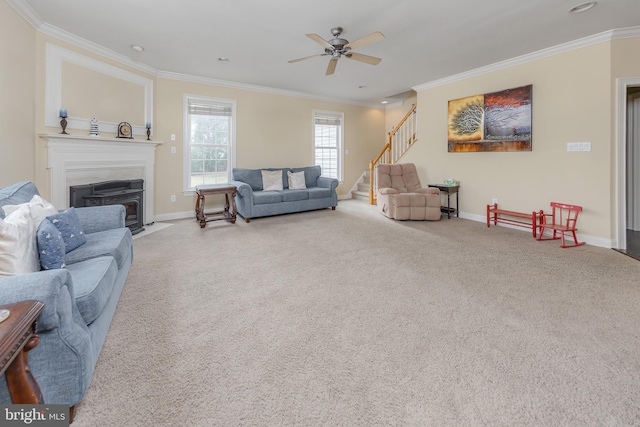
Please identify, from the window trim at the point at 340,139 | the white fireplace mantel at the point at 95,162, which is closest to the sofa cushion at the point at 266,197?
the white fireplace mantel at the point at 95,162

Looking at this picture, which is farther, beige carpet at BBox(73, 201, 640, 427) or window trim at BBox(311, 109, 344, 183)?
window trim at BBox(311, 109, 344, 183)

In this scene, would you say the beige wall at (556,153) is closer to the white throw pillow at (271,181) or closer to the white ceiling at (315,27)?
the white ceiling at (315,27)

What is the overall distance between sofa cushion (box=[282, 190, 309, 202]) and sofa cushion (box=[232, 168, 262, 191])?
610 mm

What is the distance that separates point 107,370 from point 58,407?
19.6 inches

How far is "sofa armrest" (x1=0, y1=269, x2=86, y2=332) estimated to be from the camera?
3.54 feet

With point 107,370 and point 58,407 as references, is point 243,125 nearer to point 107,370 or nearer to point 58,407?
point 107,370

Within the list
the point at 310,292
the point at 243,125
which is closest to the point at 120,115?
the point at 243,125

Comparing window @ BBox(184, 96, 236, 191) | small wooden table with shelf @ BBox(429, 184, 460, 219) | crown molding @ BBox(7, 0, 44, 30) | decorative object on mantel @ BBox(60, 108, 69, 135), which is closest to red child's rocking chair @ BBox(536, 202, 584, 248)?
small wooden table with shelf @ BBox(429, 184, 460, 219)

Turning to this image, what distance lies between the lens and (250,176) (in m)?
5.85

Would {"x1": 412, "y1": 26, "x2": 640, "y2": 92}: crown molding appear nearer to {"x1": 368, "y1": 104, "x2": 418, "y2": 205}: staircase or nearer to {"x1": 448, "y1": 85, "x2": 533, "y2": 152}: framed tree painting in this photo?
{"x1": 448, "y1": 85, "x2": 533, "y2": 152}: framed tree painting

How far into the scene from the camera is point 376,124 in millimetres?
8227

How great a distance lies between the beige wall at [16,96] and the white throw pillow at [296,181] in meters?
3.88

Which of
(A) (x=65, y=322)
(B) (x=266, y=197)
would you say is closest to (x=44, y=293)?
(A) (x=65, y=322)

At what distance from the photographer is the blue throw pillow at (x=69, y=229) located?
80.8 inches
